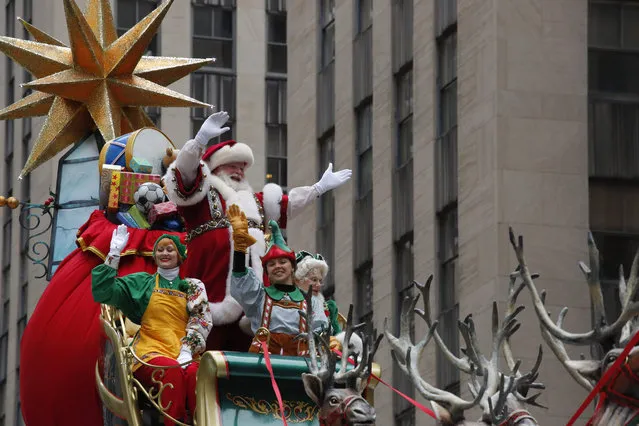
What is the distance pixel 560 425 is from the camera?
33062 mm

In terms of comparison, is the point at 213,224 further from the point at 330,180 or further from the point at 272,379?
the point at 272,379

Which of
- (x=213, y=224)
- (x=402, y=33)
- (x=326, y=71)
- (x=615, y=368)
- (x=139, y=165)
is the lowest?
(x=615, y=368)

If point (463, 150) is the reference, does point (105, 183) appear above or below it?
below

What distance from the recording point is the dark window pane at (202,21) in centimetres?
5809

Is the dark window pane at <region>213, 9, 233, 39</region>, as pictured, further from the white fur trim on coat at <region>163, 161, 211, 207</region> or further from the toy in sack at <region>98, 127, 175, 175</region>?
the white fur trim on coat at <region>163, 161, 211, 207</region>

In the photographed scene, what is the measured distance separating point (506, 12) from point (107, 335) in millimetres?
17838

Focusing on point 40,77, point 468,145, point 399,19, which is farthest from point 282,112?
point 40,77

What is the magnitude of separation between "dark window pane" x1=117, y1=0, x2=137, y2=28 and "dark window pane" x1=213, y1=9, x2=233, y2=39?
2043 mm

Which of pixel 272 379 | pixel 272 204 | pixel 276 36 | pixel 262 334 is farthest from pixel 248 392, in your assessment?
pixel 276 36

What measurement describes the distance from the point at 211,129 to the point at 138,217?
2.19 m

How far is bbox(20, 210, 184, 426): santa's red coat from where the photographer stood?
19.3 m

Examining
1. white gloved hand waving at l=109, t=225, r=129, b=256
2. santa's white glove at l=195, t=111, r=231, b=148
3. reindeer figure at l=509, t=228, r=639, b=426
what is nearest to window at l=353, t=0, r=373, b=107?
white gloved hand waving at l=109, t=225, r=129, b=256

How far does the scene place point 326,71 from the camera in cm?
4444

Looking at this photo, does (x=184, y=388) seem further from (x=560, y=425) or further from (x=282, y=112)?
(x=282, y=112)
